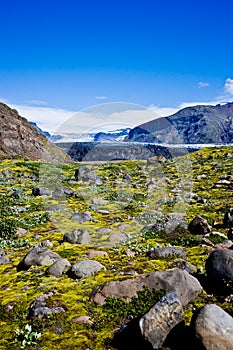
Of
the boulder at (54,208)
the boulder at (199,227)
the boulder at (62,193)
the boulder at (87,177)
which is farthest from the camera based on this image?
the boulder at (87,177)

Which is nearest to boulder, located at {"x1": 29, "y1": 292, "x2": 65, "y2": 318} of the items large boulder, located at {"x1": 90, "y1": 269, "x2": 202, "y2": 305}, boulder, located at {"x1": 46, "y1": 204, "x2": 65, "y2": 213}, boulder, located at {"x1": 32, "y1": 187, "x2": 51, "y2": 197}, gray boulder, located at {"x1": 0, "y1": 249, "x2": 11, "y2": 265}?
large boulder, located at {"x1": 90, "y1": 269, "x2": 202, "y2": 305}

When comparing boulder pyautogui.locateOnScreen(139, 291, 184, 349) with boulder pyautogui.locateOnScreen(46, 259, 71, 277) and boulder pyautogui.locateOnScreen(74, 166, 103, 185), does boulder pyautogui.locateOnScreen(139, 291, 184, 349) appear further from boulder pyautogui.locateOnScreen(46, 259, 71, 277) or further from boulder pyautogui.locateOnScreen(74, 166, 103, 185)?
boulder pyautogui.locateOnScreen(74, 166, 103, 185)

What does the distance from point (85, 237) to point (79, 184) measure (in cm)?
1839

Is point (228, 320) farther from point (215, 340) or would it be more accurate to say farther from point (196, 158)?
point (196, 158)

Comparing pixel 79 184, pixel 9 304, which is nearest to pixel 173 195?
pixel 79 184

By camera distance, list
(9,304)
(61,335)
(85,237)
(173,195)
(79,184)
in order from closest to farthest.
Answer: (61,335) < (9,304) < (85,237) < (173,195) < (79,184)

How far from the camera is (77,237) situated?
16609 mm

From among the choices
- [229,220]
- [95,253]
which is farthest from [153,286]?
[229,220]

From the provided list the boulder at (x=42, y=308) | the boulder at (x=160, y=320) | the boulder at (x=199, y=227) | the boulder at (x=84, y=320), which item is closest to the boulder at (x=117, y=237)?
the boulder at (x=199, y=227)

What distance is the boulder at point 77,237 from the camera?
54.1 ft

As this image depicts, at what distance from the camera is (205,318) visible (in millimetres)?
7457

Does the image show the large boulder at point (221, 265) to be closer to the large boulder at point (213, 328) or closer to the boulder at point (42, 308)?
the large boulder at point (213, 328)

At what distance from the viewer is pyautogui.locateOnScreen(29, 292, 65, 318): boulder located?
30.9 feet

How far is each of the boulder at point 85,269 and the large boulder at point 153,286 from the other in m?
1.42
